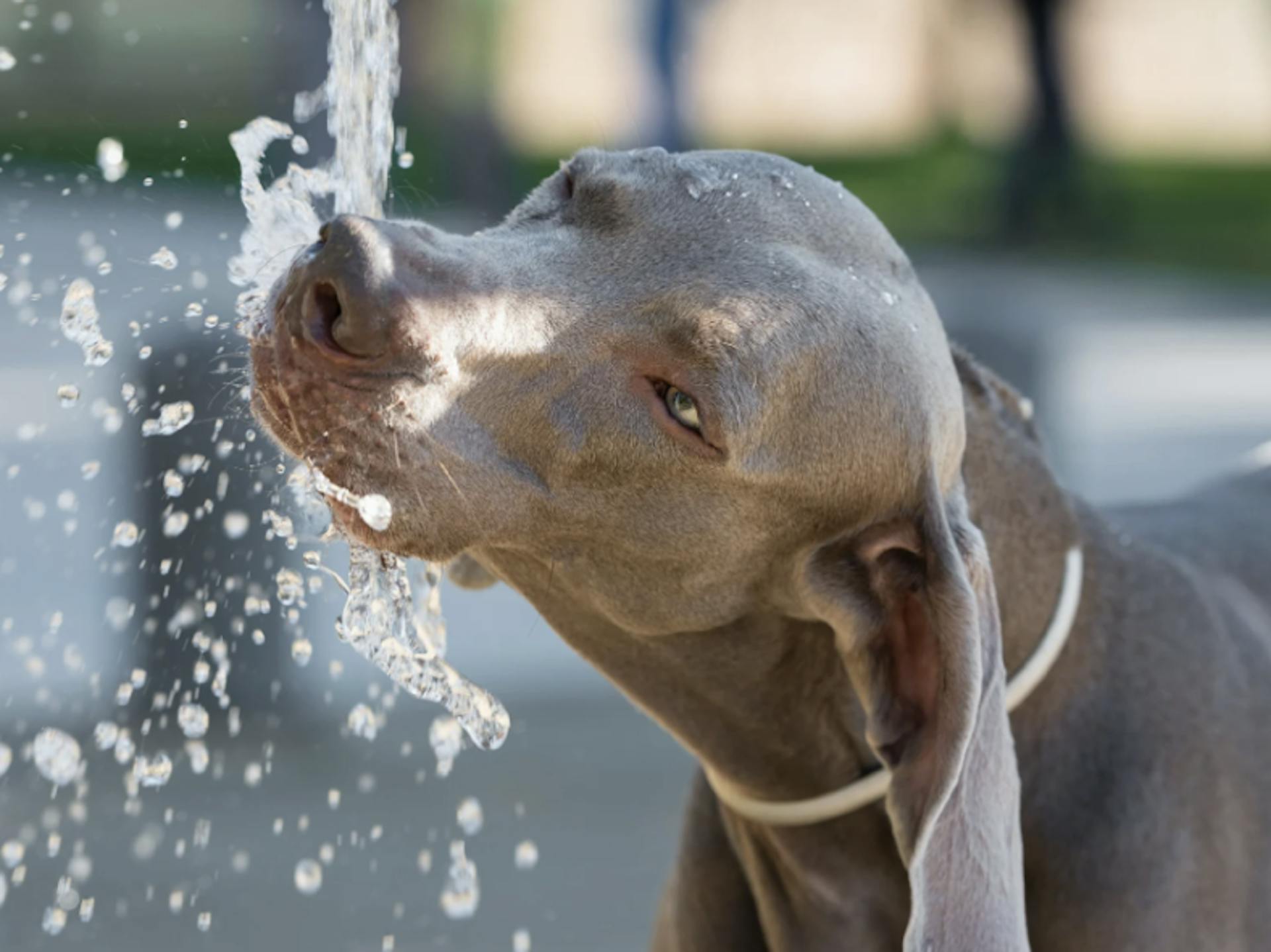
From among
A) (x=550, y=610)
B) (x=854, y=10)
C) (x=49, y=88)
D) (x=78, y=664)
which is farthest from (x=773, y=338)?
(x=854, y=10)

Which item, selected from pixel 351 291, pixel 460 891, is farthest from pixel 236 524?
pixel 351 291

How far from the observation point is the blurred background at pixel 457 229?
16.2 ft

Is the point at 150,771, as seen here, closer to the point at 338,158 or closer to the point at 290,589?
the point at 290,589

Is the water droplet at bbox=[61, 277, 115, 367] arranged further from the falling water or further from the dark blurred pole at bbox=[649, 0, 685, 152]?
the dark blurred pole at bbox=[649, 0, 685, 152]

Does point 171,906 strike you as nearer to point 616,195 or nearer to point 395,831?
point 395,831

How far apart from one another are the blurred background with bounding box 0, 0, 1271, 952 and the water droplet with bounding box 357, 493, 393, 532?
0.31 metres

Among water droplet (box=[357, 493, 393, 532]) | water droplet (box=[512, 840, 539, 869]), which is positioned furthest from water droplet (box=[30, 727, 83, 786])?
water droplet (box=[357, 493, 393, 532])

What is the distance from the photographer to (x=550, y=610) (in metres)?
2.80

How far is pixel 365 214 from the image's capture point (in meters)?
2.93

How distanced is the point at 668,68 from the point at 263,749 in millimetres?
5209

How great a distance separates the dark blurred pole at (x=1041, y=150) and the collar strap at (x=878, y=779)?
44.8ft

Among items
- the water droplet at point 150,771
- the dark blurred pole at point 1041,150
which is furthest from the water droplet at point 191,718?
the dark blurred pole at point 1041,150

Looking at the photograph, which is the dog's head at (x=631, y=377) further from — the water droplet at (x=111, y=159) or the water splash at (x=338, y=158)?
the water droplet at (x=111, y=159)

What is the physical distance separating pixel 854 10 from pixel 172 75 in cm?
708
